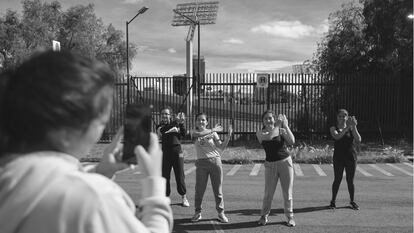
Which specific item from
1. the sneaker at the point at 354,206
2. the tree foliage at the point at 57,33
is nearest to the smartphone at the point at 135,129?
the sneaker at the point at 354,206

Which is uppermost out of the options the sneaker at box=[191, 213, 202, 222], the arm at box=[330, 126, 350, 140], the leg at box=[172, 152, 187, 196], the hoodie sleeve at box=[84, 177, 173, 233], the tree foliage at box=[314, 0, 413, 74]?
the tree foliage at box=[314, 0, 413, 74]

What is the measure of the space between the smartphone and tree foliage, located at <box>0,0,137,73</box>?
29110 mm

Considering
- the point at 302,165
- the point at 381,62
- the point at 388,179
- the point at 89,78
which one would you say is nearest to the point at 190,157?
the point at 302,165

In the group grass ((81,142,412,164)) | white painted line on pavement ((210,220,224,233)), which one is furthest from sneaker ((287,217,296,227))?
grass ((81,142,412,164))

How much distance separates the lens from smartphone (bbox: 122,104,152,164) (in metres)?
1.32

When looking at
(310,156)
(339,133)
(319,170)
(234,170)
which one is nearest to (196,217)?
(339,133)

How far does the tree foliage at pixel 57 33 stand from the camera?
1163 inches

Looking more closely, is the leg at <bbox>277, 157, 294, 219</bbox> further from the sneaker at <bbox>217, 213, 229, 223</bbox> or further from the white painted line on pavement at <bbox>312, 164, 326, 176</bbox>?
the white painted line on pavement at <bbox>312, 164, 326, 176</bbox>

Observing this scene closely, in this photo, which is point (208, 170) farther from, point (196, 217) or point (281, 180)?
point (281, 180)

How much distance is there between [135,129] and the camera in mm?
1344

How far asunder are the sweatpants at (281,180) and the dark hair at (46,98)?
5563 millimetres

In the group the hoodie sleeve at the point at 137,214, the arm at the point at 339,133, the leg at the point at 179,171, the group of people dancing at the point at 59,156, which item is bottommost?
the leg at the point at 179,171

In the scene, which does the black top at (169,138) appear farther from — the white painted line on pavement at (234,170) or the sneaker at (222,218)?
the white painted line on pavement at (234,170)

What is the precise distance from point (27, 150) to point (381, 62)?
2047 centimetres
